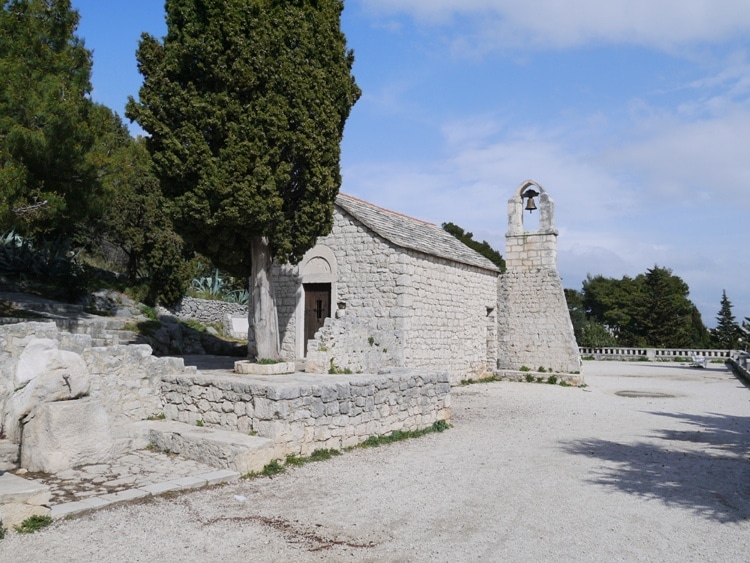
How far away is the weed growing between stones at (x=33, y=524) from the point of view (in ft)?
15.9

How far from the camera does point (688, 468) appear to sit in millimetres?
7637

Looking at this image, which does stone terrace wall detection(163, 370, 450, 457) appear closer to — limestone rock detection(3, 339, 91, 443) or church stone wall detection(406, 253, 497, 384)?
limestone rock detection(3, 339, 91, 443)

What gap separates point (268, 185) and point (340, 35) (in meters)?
3.55

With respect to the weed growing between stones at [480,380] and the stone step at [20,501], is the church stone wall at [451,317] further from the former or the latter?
the stone step at [20,501]

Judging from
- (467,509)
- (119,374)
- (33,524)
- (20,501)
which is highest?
(119,374)

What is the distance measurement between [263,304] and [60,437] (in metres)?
4.75

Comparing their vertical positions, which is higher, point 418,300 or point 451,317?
point 418,300

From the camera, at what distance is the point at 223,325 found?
2309cm

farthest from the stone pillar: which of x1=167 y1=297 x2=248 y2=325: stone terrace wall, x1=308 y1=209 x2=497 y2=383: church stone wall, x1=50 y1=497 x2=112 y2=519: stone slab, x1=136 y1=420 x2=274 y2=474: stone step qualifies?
x1=50 y1=497 x2=112 y2=519: stone slab

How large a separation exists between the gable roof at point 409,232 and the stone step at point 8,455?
900 cm

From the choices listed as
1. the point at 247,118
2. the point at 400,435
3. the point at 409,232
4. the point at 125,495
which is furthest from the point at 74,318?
the point at 125,495

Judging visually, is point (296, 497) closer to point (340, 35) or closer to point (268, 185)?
point (268, 185)

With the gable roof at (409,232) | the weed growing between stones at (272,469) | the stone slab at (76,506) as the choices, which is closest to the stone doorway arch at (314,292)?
the gable roof at (409,232)

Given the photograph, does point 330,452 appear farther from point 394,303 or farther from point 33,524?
point 394,303
